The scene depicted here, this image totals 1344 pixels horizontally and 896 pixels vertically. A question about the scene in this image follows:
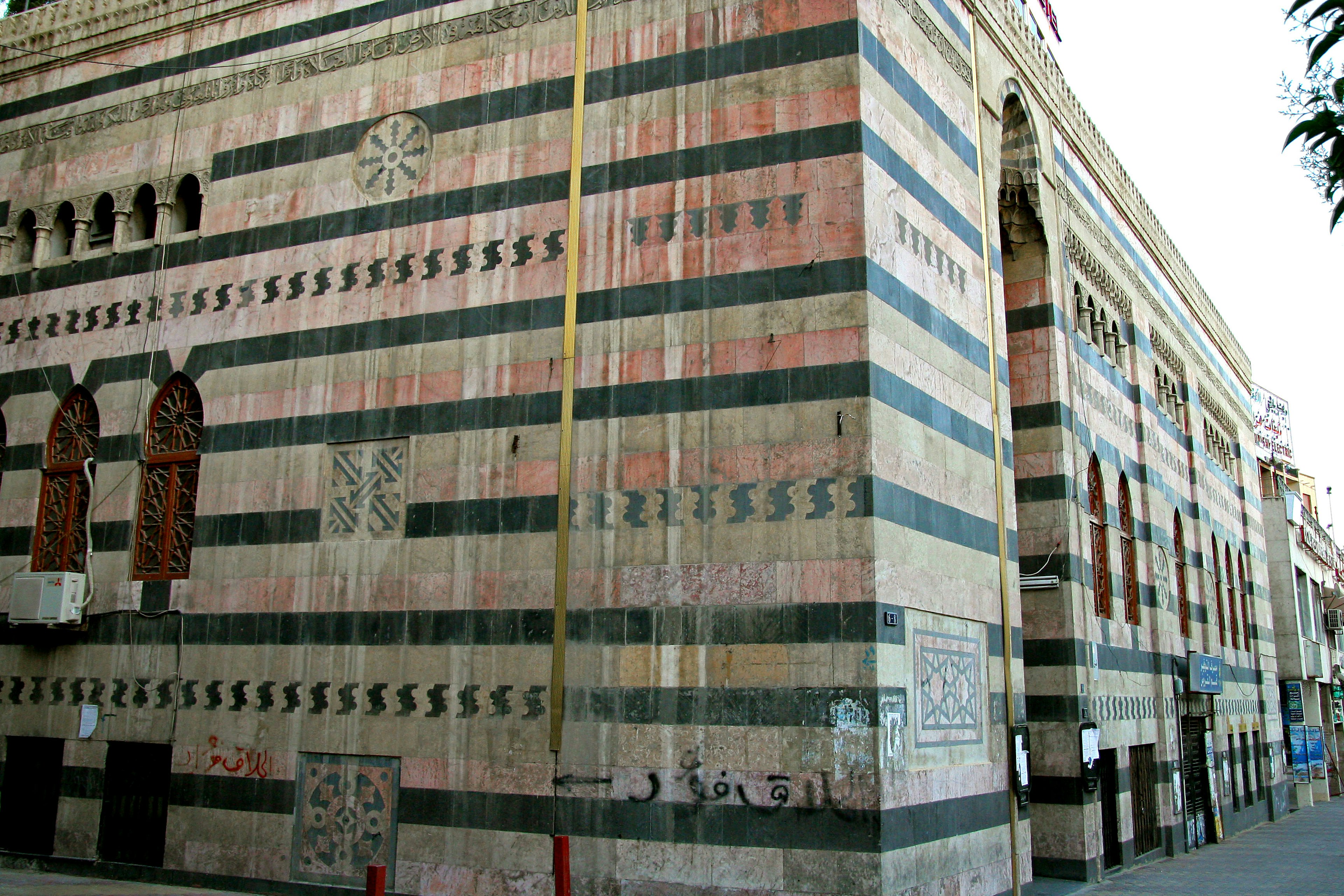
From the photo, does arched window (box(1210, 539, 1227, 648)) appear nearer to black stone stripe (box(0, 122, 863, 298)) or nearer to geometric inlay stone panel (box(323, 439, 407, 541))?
black stone stripe (box(0, 122, 863, 298))

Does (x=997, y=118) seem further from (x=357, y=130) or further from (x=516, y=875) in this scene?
(x=516, y=875)

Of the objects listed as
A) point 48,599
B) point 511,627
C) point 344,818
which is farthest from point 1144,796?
point 48,599

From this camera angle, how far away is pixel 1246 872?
59.6ft

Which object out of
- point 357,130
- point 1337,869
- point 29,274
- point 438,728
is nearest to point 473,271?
point 357,130

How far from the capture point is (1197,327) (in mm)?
28156

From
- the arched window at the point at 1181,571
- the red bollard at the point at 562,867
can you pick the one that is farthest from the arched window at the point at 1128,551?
the red bollard at the point at 562,867

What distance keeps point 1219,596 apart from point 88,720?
24048 mm

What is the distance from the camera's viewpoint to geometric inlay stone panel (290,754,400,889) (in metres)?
12.1

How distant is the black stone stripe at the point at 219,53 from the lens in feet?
47.0

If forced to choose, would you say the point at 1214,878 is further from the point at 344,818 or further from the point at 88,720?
the point at 88,720

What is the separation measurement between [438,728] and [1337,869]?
632 inches

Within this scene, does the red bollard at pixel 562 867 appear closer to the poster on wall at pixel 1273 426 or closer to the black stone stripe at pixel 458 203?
the black stone stripe at pixel 458 203

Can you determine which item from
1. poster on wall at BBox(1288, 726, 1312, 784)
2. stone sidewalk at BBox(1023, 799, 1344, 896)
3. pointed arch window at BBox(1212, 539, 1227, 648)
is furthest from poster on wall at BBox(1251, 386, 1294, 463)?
stone sidewalk at BBox(1023, 799, 1344, 896)

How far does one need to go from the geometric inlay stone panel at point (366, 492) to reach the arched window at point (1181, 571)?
1656 cm
